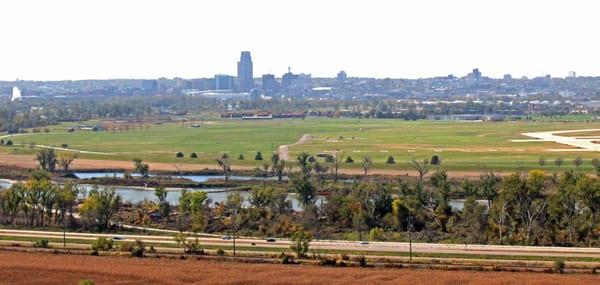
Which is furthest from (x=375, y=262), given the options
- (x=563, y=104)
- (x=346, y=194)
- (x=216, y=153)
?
(x=563, y=104)

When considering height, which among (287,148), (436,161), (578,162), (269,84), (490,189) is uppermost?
(269,84)

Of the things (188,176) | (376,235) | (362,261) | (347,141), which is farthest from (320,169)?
(362,261)

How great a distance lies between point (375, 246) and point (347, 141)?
38459 mm

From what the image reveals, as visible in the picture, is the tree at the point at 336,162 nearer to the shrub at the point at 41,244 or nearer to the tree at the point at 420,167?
the tree at the point at 420,167

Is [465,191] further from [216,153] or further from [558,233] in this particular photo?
[216,153]

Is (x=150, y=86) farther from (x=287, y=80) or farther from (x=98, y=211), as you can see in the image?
(x=98, y=211)

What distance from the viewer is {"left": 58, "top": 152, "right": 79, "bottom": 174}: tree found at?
171 feet

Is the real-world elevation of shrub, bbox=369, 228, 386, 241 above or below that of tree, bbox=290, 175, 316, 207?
below

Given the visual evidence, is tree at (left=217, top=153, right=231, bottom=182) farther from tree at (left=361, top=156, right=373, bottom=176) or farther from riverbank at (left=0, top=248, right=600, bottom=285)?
riverbank at (left=0, top=248, right=600, bottom=285)

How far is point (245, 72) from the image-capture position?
620ft

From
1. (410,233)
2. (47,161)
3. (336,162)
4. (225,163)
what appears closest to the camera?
(410,233)

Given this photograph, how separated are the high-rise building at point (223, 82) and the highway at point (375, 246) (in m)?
152

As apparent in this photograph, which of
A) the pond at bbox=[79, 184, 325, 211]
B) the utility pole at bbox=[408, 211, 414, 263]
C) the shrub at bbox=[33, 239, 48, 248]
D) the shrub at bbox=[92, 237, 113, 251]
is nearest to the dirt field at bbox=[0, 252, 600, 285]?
the shrub at bbox=[92, 237, 113, 251]

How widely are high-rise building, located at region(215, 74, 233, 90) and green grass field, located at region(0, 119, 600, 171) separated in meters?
92.9
